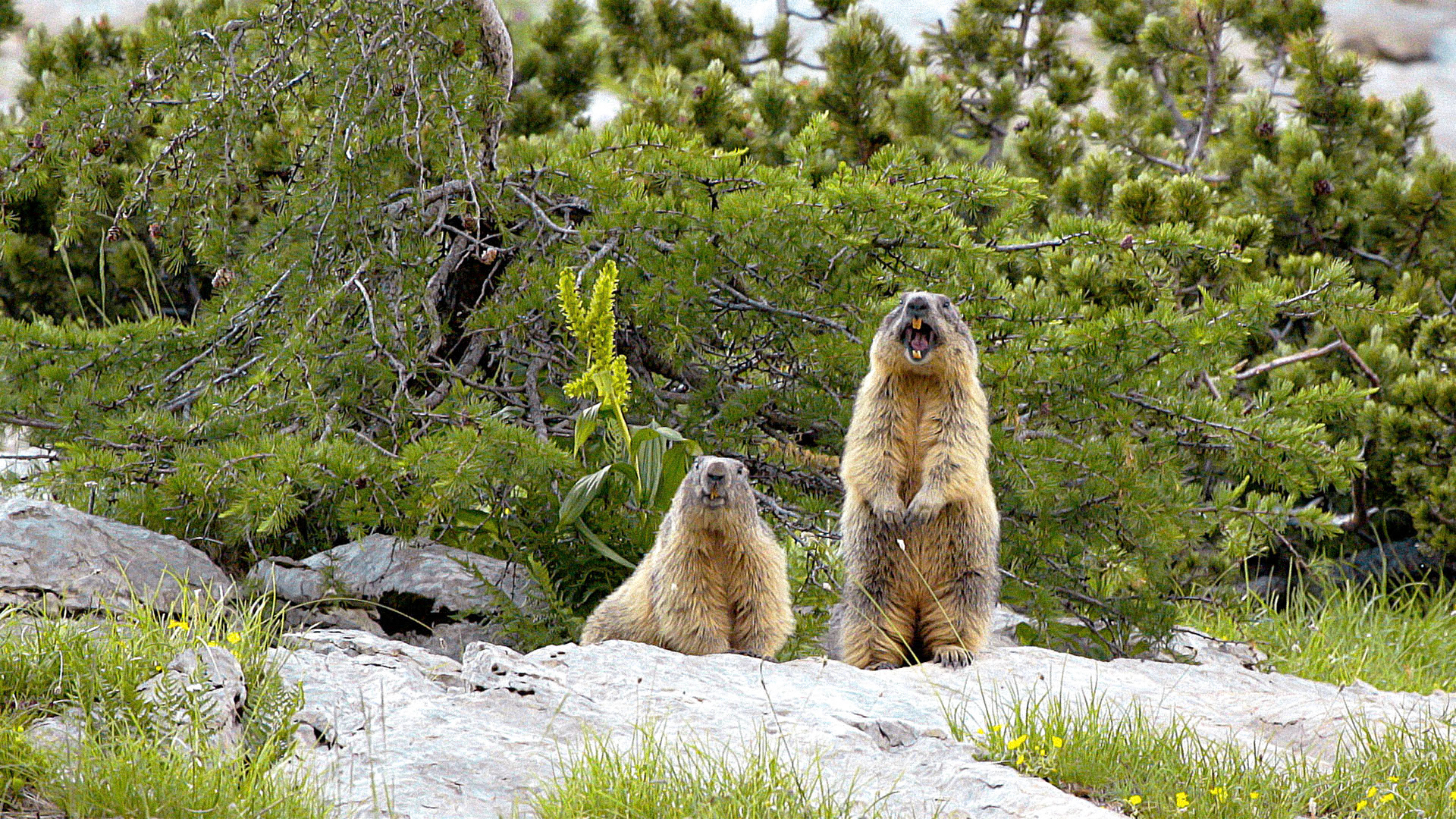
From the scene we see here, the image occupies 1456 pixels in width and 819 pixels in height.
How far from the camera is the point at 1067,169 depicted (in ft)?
31.5

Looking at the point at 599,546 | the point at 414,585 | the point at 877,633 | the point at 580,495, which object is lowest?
the point at 414,585

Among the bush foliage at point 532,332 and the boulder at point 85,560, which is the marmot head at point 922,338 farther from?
the boulder at point 85,560

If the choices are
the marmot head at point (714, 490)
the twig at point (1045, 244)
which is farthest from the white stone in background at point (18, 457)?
the twig at point (1045, 244)

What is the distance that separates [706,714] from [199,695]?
4.75ft

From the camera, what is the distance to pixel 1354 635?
7.96 meters

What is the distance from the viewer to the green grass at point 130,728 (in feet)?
11.2

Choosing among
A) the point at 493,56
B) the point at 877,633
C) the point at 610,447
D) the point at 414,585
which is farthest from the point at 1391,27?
the point at 414,585

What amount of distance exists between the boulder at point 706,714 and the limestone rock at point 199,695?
0.72ft

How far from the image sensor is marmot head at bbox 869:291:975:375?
17.6 ft

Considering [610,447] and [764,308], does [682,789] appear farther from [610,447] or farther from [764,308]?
[764,308]

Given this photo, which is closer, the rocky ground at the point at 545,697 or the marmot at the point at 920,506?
the rocky ground at the point at 545,697

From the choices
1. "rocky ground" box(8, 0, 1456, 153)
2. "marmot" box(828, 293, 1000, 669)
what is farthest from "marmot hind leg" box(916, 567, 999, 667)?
"rocky ground" box(8, 0, 1456, 153)

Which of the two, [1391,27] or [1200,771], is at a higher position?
[1391,27]

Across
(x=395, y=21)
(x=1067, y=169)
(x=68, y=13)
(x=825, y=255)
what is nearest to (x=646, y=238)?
(x=825, y=255)
